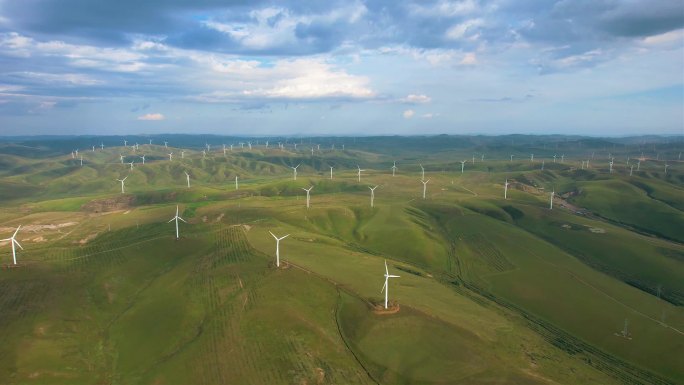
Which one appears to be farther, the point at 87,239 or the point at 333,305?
the point at 87,239

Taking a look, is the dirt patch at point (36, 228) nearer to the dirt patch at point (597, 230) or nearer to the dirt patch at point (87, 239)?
the dirt patch at point (87, 239)

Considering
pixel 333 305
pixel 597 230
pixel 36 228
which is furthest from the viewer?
pixel 597 230

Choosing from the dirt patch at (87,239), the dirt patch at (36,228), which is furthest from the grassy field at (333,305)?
the dirt patch at (87,239)

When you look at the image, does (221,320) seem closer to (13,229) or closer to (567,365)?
(567,365)

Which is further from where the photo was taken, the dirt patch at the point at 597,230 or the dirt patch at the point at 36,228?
the dirt patch at the point at 597,230

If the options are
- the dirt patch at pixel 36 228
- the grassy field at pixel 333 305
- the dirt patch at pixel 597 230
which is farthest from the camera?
the dirt patch at pixel 597 230

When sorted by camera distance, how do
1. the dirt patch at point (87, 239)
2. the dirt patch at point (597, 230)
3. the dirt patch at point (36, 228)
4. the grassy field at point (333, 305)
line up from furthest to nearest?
the dirt patch at point (597, 230) < the dirt patch at point (36, 228) < the dirt patch at point (87, 239) < the grassy field at point (333, 305)

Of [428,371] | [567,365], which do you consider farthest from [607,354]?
[428,371]

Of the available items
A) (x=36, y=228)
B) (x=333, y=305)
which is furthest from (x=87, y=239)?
(x=333, y=305)

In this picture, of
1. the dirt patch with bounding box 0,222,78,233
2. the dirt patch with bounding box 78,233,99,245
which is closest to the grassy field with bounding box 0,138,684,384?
the dirt patch with bounding box 0,222,78,233

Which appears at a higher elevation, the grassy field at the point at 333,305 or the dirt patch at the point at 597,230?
the dirt patch at the point at 597,230

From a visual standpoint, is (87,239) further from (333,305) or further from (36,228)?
(333,305)

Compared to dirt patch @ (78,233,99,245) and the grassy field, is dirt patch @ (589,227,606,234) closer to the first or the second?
the grassy field
